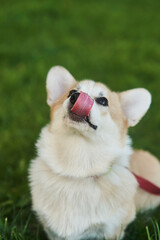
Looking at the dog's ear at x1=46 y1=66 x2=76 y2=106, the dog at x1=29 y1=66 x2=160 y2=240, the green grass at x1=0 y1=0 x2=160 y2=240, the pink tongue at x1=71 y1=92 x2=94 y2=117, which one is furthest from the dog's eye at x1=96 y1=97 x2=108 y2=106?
the green grass at x1=0 y1=0 x2=160 y2=240

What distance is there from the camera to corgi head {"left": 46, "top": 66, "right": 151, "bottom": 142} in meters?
2.26

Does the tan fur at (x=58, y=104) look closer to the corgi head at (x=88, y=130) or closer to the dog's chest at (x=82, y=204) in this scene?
the corgi head at (x=88, y=130)

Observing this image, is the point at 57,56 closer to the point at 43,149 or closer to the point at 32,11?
the point at 32,11

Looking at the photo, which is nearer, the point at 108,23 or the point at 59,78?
the point at 59,78

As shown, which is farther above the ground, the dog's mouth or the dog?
the dog's mouth

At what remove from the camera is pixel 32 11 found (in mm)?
7125

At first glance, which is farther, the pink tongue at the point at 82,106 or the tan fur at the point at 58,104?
the tan fur at the point at 58,104

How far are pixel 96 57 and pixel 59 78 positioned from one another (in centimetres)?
335

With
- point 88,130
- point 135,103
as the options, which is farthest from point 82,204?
point 135,103

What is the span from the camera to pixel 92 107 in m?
2.29

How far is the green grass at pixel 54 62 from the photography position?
10.5 ft

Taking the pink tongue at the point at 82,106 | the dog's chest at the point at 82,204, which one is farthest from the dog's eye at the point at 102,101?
the dog's chest at the point at 82,204

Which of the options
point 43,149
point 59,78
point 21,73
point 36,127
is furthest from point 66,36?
point 43,149

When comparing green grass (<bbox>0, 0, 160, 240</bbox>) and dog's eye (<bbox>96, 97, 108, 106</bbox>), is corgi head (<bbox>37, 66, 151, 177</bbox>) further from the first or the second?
green grass (<bbox>0, 0, 160, 240</bbox>)
